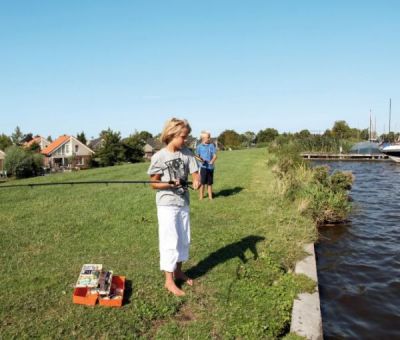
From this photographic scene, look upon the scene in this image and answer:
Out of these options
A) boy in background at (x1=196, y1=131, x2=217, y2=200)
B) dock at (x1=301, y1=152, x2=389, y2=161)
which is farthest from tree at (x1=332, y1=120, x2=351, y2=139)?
boy in background at (x1=196, y1=131, x2=217, y2=200)

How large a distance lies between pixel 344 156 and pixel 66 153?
5277 cm

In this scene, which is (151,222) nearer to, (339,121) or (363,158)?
(363,158)

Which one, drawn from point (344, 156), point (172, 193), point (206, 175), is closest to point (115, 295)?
point (172, 193)

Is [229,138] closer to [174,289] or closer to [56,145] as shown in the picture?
[56,145]

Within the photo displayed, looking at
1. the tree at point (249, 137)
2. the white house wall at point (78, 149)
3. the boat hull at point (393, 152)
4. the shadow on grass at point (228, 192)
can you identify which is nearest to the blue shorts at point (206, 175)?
the shadow on grass at point (228, 192)

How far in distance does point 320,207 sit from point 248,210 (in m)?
2.52

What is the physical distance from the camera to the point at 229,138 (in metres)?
98.9

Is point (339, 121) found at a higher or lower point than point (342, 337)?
higher

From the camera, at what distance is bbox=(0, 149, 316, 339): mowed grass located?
420 cm

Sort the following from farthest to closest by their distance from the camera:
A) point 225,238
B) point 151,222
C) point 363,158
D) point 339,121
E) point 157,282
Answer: point 339,121
point 363,158
point 151,222
point 225,238
point 157,282

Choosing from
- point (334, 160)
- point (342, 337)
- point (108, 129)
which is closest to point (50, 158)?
point (108, 129)

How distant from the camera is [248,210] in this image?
976cm

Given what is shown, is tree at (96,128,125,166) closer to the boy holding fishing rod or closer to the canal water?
the canal water

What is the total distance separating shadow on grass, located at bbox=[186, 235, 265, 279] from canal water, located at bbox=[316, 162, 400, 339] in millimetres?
1407
